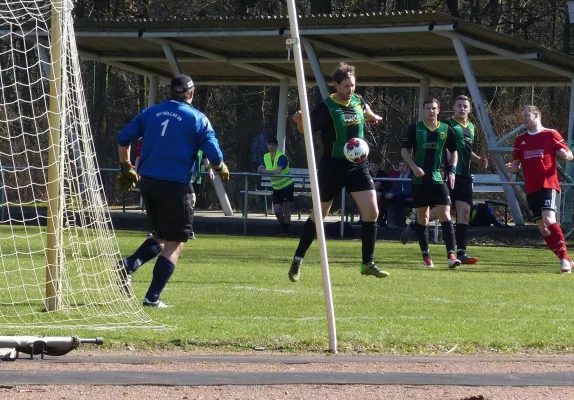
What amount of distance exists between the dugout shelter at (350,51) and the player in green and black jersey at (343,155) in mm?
9218

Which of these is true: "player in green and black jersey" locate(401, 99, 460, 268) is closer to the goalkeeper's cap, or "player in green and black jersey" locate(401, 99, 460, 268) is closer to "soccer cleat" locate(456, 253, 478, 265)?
"soccer cleat" locate(456, 253, 478, 265)

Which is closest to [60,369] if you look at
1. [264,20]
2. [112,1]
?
[264,20]

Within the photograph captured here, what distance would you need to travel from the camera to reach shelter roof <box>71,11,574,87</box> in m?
21.4

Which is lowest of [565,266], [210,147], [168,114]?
[565,266]

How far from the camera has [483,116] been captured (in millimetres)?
22453

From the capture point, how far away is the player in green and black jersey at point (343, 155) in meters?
11.6

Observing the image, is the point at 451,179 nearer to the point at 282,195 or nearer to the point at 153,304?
the point at 153,304

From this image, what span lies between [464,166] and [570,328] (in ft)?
21.1

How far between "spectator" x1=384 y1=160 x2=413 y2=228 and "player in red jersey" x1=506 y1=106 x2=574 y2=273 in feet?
25.7

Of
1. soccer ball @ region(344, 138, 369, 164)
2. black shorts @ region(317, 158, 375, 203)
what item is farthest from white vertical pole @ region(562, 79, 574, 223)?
soccer ball @ region(344, 138, 369, 164)

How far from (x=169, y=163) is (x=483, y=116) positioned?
44.6 ft

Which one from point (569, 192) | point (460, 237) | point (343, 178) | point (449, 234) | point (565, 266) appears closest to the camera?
point (343, 178)

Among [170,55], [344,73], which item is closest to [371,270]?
[344,73]

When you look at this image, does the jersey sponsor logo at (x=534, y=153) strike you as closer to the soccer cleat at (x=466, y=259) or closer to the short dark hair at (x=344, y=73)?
the soccer cleat at (x=466, y=259)
